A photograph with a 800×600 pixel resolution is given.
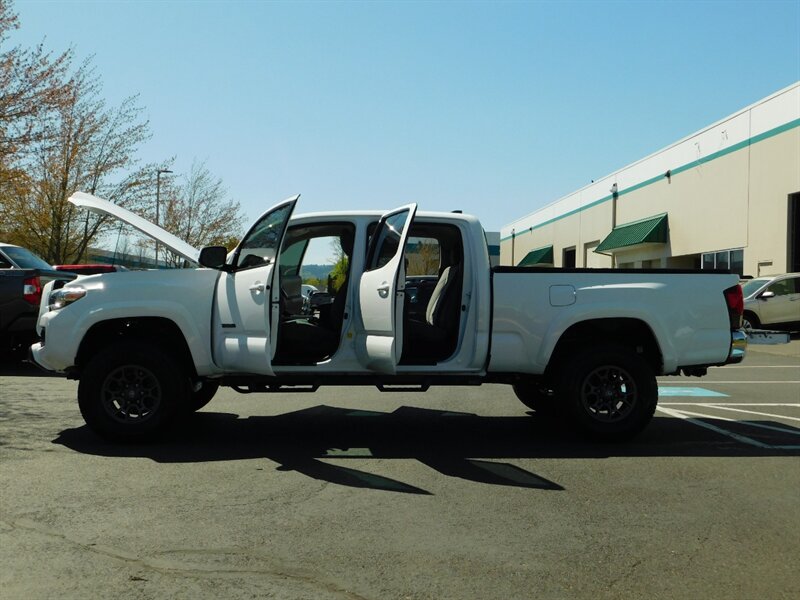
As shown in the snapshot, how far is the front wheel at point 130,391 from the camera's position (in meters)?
6.92

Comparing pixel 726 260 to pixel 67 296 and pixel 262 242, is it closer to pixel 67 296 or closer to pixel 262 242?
pixel 262 242

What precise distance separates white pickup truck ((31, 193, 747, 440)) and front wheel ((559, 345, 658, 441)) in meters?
0.01

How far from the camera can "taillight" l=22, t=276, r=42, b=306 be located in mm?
11906

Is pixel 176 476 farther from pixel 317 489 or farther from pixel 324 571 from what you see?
pixel 324 571

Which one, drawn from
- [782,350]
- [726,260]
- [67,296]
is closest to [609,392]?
[67,296]

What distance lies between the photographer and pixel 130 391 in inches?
277

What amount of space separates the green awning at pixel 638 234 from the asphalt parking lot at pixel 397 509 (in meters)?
27.1

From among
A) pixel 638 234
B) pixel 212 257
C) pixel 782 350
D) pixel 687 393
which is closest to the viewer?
pixel 212 257

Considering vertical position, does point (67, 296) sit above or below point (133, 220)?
below

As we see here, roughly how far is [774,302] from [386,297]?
1811 centimetres

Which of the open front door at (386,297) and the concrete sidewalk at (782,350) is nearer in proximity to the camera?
the open front door at (386,297)

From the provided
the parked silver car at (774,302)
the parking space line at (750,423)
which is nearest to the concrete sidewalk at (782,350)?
the parked silver car at (774,302)

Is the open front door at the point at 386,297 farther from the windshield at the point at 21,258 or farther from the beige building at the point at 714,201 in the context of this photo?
the beige building at the point at 714,201

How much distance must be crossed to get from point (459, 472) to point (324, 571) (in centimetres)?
230
